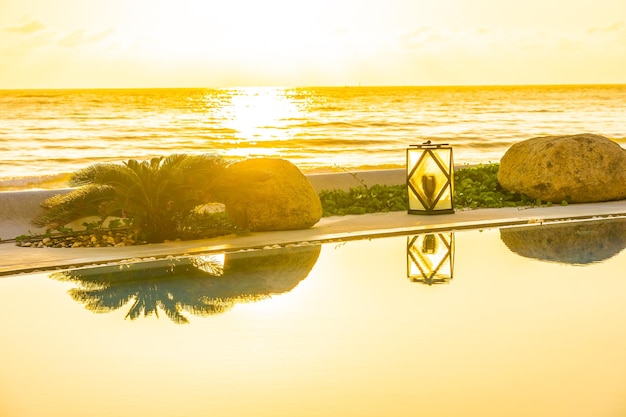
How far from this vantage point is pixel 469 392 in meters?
5.24

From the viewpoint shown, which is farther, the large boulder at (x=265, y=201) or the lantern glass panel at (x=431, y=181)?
the lantern glass panel at (x=431, y=181)

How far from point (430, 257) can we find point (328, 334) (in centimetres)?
326

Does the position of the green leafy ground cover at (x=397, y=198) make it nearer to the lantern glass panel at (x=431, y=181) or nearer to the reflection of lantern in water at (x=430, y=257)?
the lantern glass panel at (x=431, y=181)

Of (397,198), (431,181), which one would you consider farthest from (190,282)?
(397,198)

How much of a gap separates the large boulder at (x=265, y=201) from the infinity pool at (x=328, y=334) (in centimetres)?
156

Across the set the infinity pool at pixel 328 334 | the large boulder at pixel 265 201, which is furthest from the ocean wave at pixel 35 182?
the infinity pool at pixel 328 334

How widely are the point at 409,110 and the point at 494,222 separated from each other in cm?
4669

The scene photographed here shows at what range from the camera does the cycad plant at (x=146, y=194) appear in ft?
37.6

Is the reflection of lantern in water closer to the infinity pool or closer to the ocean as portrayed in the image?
the infinity pool

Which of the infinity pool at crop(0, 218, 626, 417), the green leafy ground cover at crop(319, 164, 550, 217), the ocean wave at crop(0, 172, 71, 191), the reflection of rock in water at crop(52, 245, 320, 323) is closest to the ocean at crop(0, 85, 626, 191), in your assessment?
the ocean wave at crop(0, 172, 71, 191)

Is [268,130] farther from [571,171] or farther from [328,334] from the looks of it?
[328,334]

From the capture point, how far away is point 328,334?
21.9 feet
